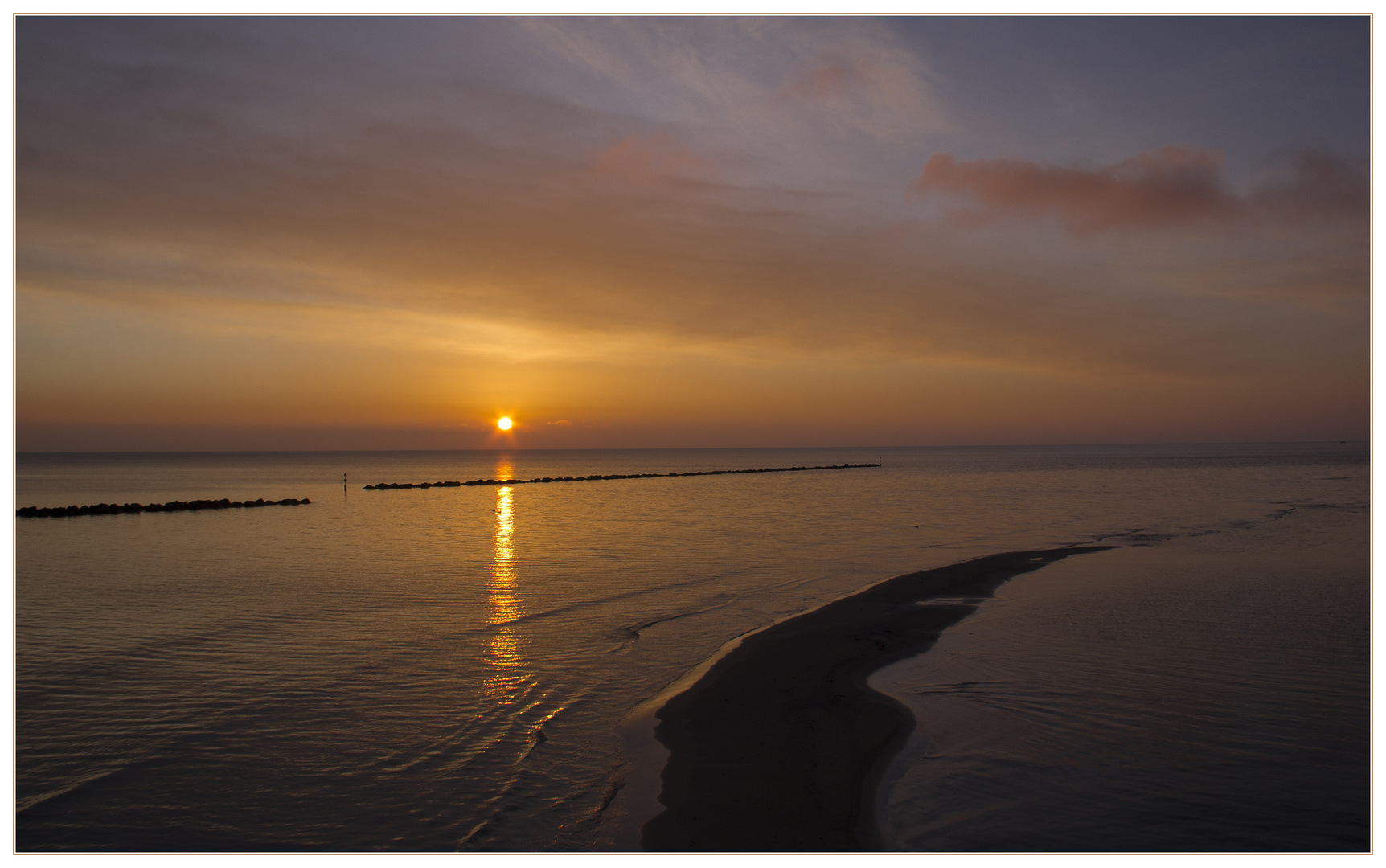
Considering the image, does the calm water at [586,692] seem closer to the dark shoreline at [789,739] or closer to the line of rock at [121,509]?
the dark shoreline at [789,739]

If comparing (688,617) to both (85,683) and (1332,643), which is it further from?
(1332,643)

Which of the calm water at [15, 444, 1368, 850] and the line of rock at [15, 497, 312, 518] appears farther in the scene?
the line of rock at [15, 497, 312, 518]

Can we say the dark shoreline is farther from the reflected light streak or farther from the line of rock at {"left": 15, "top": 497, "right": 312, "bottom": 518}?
the line of rock at {"left": 15, "top": 497, "right": 312, "bottom": 518}

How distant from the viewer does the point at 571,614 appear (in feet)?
50.0

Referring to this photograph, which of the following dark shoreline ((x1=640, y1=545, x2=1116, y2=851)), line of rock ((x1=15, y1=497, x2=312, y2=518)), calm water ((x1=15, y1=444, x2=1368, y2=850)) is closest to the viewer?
dark shoreline ((x1=640, y1=545, x2=1116, y2=851))

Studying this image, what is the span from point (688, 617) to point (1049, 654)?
642 cm

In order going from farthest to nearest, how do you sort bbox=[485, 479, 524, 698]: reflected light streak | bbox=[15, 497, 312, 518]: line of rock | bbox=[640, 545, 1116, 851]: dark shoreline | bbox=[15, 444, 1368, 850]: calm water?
bbox=[15, 497, 312, 518]: line of rock < bbox=[485, 479, 524, 698]: reflected light streak < bbox=[15, 444, 1368, 850]: calm water < bbox=[640, 545, 1116, 851]: dark shoreline

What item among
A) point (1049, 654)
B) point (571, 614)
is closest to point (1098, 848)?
point (1049, 654)

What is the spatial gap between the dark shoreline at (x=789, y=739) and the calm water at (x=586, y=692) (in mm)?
401

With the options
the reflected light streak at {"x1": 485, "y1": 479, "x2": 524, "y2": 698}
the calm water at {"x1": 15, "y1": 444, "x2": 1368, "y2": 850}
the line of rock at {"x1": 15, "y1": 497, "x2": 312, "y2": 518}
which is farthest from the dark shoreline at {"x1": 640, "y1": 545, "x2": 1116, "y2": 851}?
the line of rock at {"x1": 15, "y1": 497, "x2": 312, "y2": 518}

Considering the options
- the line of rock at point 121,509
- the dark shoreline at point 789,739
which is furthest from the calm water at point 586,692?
the line of rock at point 121,509

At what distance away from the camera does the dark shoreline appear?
671cm

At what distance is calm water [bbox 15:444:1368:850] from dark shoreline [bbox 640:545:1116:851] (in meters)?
0.40

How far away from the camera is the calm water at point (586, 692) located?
6.90m
